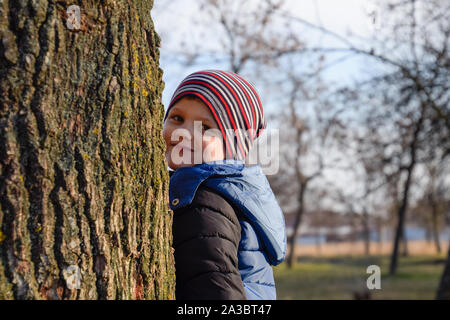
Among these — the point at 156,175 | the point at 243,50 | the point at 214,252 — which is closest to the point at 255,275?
the point at 214,252

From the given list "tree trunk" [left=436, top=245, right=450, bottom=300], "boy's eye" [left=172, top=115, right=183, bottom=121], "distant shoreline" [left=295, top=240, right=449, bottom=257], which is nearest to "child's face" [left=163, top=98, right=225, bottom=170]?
"boy's eye" [left=172, top=115, right=183, bottom=121]

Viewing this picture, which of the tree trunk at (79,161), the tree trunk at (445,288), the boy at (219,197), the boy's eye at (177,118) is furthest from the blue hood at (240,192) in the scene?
the tree trunk at (445,288)

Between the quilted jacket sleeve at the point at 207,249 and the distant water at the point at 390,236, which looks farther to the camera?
A: the distant water at the point at 390,236

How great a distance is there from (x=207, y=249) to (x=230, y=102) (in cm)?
85

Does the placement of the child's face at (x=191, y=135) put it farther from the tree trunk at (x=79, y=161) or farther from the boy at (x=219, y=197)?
the tree trunk at (x=79, y=161)

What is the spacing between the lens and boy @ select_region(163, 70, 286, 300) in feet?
5.57

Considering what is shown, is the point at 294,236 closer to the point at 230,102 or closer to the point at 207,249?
the point at 230,102

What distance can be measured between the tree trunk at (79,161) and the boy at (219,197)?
14cm

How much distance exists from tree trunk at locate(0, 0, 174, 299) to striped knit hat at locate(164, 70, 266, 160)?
0.45 m

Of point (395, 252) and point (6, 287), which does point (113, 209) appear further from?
point (395, 252)

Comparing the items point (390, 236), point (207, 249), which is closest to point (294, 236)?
point (207, 249)

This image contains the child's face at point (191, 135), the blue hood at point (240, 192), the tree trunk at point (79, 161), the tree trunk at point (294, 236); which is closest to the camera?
the tree trunk at point (79, 161)

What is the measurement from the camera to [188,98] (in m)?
2.22

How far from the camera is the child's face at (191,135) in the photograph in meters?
2.11
